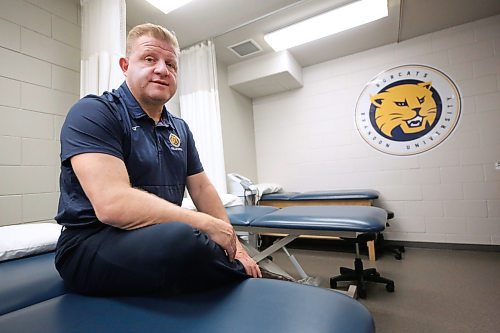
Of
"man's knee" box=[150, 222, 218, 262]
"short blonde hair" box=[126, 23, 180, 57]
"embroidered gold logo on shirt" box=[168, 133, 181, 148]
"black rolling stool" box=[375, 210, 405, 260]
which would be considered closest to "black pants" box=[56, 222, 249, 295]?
"man's knee" box=[150, 222, 218, 262]

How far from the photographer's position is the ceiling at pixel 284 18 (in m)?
2.45

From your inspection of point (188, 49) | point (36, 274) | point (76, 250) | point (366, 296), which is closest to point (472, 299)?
point (366, 296)

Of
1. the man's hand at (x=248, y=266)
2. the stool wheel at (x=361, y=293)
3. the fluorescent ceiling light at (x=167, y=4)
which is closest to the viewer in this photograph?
the man's hand at (x=248, y=266)

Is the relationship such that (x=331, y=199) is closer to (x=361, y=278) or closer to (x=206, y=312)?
(x=361, y=278)

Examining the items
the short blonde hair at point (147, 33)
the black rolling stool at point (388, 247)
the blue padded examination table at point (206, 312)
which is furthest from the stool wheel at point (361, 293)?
the short blonde hair at point (147, 33)

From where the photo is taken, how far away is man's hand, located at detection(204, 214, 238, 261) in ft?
2.56

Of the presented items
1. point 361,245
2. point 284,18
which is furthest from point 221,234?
point 361,245

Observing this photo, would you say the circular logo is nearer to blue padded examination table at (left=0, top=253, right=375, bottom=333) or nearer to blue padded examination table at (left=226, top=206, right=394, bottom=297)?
blue padded examination table at (left=226, top=206, right=394, bottom=297)

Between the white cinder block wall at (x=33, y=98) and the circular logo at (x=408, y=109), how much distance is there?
10.9ft

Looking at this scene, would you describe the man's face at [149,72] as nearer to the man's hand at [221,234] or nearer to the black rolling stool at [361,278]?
the man's hand at [221,234]

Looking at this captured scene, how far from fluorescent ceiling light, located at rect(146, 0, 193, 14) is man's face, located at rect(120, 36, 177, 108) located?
5.38 ft

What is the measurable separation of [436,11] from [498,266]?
8.51 ft

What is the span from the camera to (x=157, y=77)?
990 millimetres

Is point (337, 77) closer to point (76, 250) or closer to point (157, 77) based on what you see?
point (157, 77)
